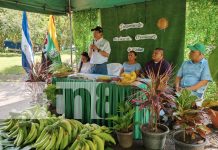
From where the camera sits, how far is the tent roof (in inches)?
188

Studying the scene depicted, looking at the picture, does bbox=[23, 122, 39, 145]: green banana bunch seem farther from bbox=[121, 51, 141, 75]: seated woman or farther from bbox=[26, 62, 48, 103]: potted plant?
bbox=[121, 51, 141, 75]: seated woman

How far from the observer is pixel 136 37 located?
557 cm

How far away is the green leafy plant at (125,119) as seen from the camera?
3.18 meters

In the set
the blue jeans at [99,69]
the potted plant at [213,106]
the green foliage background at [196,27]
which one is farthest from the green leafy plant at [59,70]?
the potted plant at [213,106]

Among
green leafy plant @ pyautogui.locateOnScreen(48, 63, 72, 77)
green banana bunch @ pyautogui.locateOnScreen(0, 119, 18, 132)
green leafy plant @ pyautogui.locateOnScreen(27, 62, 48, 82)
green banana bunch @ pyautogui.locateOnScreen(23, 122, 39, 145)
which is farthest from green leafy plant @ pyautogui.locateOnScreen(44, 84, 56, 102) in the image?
green banana bunch @ pyautogui.locateOnScreen(23, 122, 39, 145)

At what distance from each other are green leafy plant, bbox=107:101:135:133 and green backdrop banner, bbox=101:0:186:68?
6.81ft

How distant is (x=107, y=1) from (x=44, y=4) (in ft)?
4.59

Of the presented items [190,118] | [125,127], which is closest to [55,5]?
[125,127]

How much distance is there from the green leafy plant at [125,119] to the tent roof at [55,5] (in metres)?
2.82

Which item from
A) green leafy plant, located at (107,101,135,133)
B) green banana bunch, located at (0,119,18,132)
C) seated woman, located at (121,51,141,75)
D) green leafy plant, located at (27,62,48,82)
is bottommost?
green banana bunch, located at (0,119,18,132)

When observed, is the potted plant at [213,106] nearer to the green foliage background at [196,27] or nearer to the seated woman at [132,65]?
the green foliage background at [196,27]

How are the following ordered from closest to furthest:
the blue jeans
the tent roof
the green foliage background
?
the green foliage background, the tent roof, the blue jeans

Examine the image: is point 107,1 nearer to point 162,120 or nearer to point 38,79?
point 38,79

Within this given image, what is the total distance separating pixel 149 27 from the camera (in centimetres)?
531
